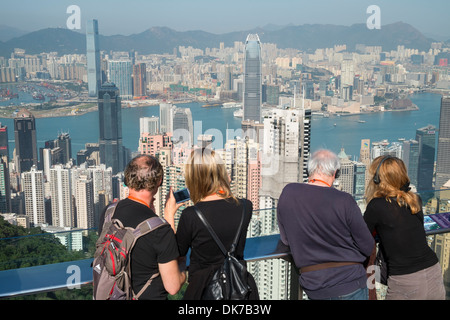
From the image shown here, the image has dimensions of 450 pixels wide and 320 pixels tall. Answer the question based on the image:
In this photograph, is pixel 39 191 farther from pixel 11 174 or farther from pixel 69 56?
pixel 69 56

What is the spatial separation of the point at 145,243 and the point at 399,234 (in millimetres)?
467

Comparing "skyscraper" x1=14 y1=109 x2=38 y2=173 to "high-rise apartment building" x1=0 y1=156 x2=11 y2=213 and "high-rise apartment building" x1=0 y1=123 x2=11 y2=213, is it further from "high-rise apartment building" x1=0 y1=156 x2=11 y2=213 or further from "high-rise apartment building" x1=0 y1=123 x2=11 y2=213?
"high-rise apartment building" x1=0 y1=156 x2=11 y2=213

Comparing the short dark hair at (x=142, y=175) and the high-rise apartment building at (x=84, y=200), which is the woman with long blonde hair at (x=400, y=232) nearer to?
the short dark hair at (x=142, y=175)

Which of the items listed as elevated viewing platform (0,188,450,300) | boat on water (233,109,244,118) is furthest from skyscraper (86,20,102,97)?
elevated viewing platform (0,188,450,300)

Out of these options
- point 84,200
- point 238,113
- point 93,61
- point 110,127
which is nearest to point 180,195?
point 84,200

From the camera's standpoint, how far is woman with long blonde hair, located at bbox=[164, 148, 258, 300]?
2.56 ft

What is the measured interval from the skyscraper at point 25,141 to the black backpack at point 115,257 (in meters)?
21.1

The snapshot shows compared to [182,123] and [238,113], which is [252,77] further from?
[182,123]

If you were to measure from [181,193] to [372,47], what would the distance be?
30511mm

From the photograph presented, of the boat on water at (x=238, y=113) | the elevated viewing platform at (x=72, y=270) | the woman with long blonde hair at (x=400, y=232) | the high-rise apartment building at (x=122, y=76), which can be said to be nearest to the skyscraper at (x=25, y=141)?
the high-rise apartment building at (x=122, y=76)

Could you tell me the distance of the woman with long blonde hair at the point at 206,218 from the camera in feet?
2.56
